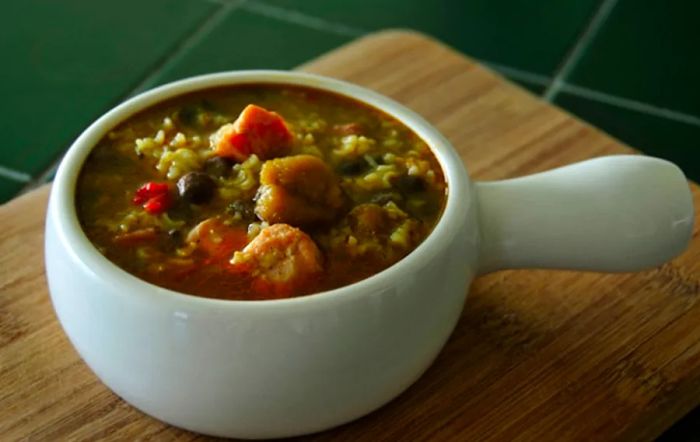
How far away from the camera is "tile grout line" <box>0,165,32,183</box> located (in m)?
1.43

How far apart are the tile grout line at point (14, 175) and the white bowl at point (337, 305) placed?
1.42 ft

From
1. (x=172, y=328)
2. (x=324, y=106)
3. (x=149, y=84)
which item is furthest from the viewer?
(x=149, y=84)

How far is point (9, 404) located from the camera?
979 millimetres

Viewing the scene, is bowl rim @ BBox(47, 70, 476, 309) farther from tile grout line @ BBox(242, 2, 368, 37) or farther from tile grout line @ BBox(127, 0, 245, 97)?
tile grout line @ BBox(242, 2, 368, 37)

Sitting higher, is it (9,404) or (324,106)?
(324,106)

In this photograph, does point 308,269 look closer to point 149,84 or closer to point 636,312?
point 636,312

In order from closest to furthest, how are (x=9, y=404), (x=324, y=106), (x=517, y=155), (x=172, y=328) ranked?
(x=172, y=328), (x=9, y=404), (x=324, y=106), (x=517, y=155)

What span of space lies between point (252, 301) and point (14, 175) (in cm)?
69

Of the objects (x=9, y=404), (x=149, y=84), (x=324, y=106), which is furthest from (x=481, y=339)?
(x=149, y=84)

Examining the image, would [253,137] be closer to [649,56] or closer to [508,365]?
[508,365]

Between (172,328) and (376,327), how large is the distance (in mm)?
166

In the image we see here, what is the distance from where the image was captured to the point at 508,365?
103 cm

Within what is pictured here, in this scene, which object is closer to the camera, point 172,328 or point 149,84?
point 172,328

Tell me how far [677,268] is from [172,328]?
1.91 feet
